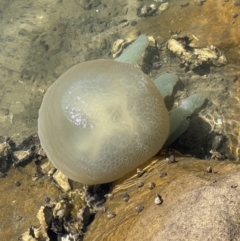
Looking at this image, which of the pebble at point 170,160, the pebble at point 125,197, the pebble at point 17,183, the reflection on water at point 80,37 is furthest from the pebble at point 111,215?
the reflection on water at point 80,37

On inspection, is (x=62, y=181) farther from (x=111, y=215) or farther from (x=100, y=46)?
(x=100, y=46)

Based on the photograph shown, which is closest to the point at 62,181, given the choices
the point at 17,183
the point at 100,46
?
the point at 17,183

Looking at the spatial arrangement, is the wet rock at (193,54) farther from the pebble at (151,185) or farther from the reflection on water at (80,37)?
the pebble at (151,185)

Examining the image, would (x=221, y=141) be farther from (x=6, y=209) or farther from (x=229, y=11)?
(x=6, y=209)

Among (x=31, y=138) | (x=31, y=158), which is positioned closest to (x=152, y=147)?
(x=31, y=158)

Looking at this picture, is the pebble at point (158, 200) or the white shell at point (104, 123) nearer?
the pebble at point (158, 200)

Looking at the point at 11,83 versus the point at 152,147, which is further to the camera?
the point at 11,83

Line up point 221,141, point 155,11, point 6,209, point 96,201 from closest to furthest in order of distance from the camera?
point 96,201 → point 6,209 → point 221,141 → point 155,11
